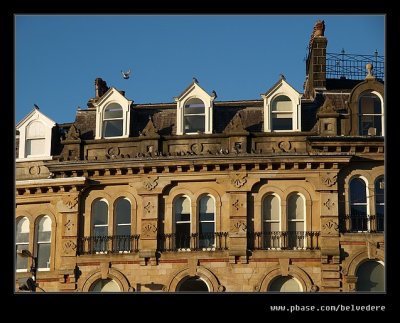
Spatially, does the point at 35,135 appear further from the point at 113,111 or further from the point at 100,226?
the point at 100,226

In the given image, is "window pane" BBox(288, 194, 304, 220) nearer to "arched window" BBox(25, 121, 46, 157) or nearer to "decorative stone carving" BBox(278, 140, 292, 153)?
"decorative stone carving" BBox(278, 140, 292, 153)

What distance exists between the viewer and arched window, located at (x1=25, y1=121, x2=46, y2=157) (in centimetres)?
4091

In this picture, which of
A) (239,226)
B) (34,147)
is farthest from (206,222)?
(34,147)

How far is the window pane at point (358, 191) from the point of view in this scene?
125ft

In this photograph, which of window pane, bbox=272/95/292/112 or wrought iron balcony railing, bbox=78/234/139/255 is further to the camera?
window pane, bbox=272/95/292/112

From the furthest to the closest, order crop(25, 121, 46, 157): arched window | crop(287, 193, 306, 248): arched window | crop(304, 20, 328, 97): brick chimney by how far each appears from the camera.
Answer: crop(304, 20, 328, 97): brick chimney → crop(25, 121, 46, 157): arched window → crop(287, 193, 306, 248): arched window

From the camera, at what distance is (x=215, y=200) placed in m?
38.3

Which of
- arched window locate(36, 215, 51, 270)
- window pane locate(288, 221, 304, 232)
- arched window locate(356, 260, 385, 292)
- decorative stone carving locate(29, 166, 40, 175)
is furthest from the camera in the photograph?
decorative stone carving locate(29, 166, 40, 175)

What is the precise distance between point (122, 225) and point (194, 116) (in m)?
5.28

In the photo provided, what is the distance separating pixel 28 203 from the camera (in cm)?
4003

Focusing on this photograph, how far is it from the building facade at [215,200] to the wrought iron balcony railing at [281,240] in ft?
0.15

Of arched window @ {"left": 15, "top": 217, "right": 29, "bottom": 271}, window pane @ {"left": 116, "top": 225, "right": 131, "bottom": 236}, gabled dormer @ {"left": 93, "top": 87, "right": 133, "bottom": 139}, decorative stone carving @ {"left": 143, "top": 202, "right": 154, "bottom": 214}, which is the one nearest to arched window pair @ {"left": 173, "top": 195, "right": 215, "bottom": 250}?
decorative stone carving @ {"left": 143, "top": 202, "right": 154, "bottom": 214}

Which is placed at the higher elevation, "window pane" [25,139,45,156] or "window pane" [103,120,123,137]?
"window pane" [103,120,123,137]
